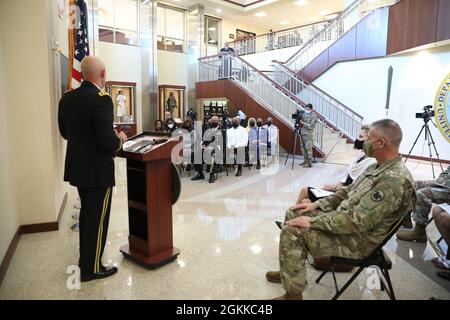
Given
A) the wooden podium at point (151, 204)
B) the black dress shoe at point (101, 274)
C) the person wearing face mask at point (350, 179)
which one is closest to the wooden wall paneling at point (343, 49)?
the person wearing face mask at point (350, 179)

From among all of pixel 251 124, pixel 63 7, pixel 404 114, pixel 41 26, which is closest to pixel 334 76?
pixel 404 114

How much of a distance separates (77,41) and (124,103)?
346 inches

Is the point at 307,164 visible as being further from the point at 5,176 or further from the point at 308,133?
the point at 5,176

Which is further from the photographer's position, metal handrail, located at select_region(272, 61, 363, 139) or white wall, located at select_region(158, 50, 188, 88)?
white wall, located at select_region(158, 50, 188, 88)

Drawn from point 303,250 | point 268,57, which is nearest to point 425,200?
point 303,250

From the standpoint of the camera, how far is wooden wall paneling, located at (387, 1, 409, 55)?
26.4 ft

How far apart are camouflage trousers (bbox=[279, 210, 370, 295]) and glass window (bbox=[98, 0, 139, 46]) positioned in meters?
12.3

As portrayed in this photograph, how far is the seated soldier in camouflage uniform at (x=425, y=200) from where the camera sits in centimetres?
309

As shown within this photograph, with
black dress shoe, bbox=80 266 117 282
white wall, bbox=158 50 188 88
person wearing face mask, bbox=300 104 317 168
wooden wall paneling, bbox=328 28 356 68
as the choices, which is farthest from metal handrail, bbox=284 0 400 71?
black dress shoe, bbox=80 266 117 282

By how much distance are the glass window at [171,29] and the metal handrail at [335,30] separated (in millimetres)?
5429

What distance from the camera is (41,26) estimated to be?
3270mm

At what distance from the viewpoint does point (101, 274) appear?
2.54 m

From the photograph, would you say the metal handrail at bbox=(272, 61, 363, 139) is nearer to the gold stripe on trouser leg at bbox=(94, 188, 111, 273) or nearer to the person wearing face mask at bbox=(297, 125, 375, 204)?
the person wearing face mask at bbox=(297, 125, 375, 204)
